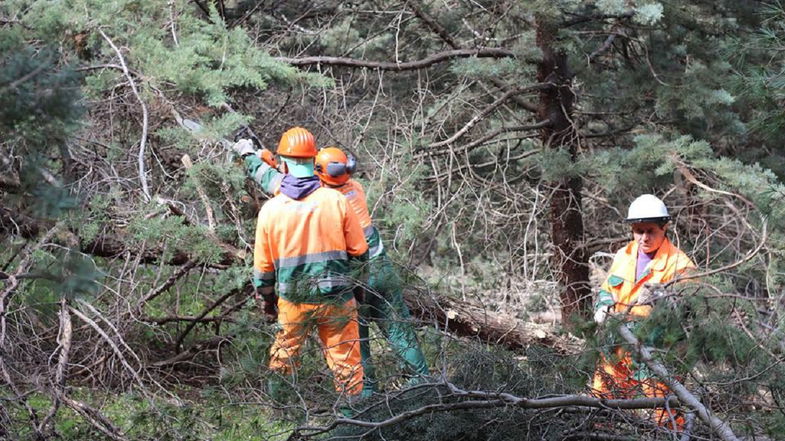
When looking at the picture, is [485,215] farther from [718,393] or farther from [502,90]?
[718,393]

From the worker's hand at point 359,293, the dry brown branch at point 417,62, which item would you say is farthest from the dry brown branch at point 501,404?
the dry brown branch at point 417,62

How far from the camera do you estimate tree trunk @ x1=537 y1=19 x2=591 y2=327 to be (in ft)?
32.8

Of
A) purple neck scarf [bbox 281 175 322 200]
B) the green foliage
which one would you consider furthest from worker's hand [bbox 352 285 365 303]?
the green foliage

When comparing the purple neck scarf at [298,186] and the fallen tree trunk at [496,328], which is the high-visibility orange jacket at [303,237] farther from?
the fallen tree trunk at [496,328]

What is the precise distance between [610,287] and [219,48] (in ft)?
11.6

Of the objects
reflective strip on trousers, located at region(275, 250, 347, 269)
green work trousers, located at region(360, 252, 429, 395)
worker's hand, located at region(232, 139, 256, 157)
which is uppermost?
worker's hand, located at region(232, 139, 256, 157)

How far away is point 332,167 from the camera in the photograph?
24.5 feet

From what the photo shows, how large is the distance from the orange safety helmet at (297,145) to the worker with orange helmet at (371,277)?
341 millimetres

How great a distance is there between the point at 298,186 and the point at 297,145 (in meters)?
0.36

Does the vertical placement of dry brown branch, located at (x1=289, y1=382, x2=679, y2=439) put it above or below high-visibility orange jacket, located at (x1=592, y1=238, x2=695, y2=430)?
above

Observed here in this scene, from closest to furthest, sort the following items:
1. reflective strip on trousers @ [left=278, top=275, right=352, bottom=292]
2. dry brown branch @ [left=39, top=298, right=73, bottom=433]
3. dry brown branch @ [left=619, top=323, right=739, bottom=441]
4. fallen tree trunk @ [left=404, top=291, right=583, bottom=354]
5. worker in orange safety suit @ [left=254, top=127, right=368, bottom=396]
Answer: dry brown branch @ [left=619, top=323, right=739, bottom=441] < dry brown branch @ [left=39, top=298, right=73, bottom=433] < reflective strip on trousers @ [left=278, top=275, right=352, bottom=292] < worker in orange safety suit @ [left=254, top=127, right=368, bottom=396] < fallen tree trunk @ [left=404, top=291, right=583, bottom=354]

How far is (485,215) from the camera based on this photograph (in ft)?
33.8

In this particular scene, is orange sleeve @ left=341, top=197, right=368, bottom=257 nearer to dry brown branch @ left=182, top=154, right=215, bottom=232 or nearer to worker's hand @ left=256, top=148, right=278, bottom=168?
worker's hand @ left=256, top=148, right=278, bottom=168

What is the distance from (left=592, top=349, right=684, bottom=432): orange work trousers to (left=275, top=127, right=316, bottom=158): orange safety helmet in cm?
275
